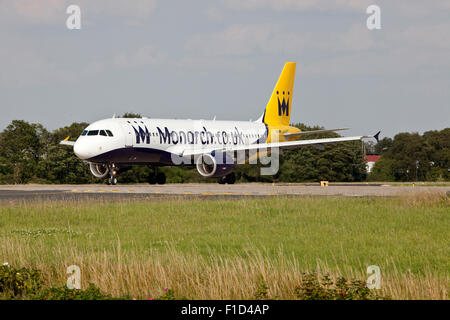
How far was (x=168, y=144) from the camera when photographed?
4594 centimetres

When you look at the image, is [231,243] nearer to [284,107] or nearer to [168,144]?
[168,144]

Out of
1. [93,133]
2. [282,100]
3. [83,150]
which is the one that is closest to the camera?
[83,150]

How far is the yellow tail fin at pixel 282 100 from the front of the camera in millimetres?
56500

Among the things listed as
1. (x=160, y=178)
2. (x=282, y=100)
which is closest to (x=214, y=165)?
(x=160, y=178)

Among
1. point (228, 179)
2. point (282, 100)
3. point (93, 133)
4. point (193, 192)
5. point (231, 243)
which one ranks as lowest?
point (231, 243)

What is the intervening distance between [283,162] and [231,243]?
75.2m

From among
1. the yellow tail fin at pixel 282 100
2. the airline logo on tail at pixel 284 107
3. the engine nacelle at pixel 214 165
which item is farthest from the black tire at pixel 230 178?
the airline logo on tail at pixel 284 107

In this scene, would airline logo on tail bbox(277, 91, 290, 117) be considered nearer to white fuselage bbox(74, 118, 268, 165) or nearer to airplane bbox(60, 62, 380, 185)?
airplane bbox(60, 62, 380, 185)

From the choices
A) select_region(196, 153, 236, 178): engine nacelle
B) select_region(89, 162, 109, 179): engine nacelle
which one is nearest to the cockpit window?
select_region(89, 162, 109, 179): engine nacelle

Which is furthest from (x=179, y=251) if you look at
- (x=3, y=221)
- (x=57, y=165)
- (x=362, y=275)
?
(x=57, y=165)

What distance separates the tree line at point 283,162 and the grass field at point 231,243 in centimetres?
2960

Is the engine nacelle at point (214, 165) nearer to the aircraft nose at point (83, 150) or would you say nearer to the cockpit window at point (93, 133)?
the cockpit window at point (93, 133)
